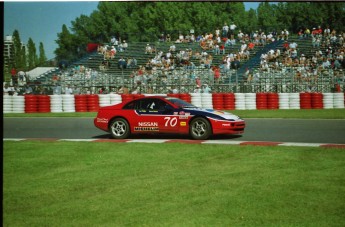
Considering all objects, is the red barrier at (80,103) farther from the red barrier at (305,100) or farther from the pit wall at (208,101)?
the red barrier at (305,100)

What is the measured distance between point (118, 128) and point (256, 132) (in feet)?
12.2

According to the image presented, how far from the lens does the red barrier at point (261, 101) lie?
2197cm

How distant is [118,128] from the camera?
12438mm

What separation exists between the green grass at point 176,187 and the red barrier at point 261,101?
11976mm

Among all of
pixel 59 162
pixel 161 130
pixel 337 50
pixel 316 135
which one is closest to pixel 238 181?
pixel 59 162

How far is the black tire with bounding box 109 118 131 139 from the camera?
1235 cm

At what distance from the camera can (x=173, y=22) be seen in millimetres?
35344

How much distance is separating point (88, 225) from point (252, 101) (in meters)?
17.7

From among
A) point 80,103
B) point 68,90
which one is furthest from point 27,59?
point 80,103

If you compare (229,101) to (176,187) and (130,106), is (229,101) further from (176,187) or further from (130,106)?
(176,187)

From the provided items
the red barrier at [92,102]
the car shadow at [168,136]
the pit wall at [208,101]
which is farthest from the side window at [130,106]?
the red barrier at [92,102]

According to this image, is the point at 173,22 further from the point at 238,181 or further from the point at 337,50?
the point at 238,181

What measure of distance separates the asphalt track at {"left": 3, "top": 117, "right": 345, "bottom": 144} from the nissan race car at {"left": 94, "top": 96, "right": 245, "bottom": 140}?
0.41 m

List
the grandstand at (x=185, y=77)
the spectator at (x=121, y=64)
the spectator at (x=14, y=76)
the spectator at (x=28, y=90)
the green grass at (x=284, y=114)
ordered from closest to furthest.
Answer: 1. the green grass at (x=284, y=114)
2. the spectator at (x=14, y=76)
3. the grandstand at (x=185, y=77)
4. the spectator at (x=28, y=90)
5. the spectator at (x=121, y=64)
